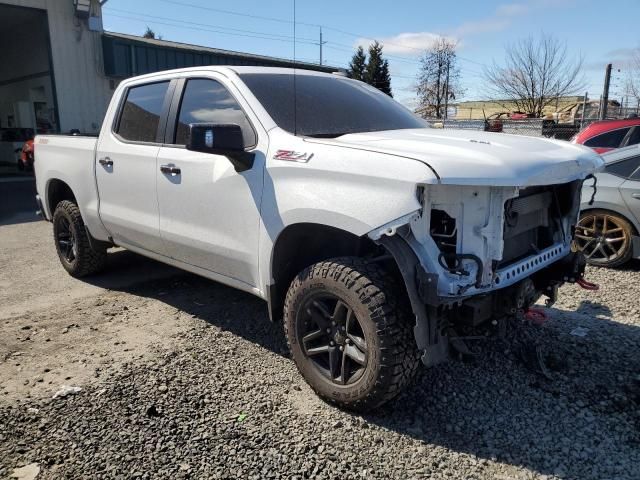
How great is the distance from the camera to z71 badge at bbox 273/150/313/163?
9.86 feet

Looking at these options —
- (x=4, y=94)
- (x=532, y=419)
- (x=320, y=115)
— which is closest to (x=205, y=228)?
(x=320, y=115)

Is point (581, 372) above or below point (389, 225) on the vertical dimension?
below

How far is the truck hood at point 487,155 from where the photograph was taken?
2.46 m

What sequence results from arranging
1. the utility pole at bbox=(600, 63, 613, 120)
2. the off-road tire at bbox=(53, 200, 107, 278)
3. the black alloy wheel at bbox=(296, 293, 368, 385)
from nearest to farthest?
the black alloy wheel at bbox=(296, 293, 368, 385) < the off-road tire at bbox=(53, 200, 107, 278) < the utility pole at bbox=(600, 63, 613, 120)

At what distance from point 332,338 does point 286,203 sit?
822mm

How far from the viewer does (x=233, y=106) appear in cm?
358

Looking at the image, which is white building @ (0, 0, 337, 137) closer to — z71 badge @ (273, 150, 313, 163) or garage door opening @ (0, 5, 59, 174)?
garage door opening @ (0, 5, 59, 174)

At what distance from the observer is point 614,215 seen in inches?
232

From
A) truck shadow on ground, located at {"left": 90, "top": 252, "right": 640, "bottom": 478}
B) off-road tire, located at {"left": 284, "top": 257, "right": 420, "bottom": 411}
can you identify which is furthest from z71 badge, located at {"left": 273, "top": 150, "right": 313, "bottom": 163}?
truck shadow on ground, located at {"left": 90, "top": 252, "right": 640, "bottom": 478}

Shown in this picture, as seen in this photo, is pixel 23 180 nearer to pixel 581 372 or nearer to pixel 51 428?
pixel 51 428

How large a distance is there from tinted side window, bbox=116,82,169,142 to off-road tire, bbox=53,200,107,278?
1.19 m

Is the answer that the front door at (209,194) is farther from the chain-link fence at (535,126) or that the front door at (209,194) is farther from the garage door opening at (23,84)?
the garage door opening at (23,84)

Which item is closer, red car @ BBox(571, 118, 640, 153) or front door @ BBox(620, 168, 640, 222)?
front door @ BBox(620, 168, 640, 222)

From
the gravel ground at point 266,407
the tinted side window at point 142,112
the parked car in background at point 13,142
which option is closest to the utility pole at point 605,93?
the gravel ground at point 266,407
